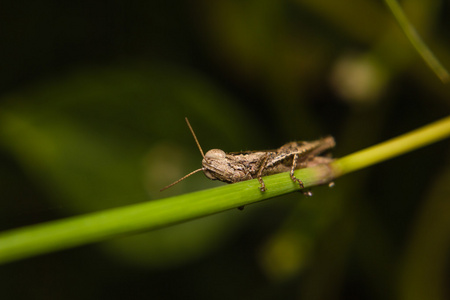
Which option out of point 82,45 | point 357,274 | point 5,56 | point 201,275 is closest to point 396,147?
point 357,274

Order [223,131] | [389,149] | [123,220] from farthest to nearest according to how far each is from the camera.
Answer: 1. [223,131]
2. [389,149]
3. [123,220]

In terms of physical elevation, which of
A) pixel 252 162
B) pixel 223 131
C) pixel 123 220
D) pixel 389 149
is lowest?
pixel 123 220

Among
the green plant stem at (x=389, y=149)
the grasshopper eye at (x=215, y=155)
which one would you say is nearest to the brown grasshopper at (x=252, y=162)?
the grasshopper eye at (x=215, y=155)

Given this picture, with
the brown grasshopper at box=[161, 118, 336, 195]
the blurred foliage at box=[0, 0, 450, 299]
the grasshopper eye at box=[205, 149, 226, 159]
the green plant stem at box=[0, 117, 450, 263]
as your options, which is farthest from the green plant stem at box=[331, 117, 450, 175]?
the blurred foliage at box=[0, 0, 450, 299]

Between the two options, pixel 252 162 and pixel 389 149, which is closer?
pixel 389 149

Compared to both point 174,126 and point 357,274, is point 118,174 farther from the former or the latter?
point 357,274

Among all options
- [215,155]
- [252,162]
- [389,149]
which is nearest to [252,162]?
[252,162]

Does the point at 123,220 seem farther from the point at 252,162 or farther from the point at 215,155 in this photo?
the point at 252,162

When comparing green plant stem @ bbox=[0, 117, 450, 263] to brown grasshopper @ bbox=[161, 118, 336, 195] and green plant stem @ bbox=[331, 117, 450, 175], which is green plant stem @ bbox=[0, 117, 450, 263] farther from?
brown grasshopper @ bbox=[161, 118, 336, 195]

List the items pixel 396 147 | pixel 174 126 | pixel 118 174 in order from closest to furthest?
pixel 396 147 → pixel 118 174 → pixel 174 126
